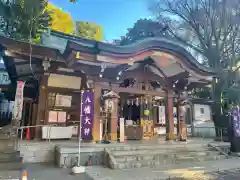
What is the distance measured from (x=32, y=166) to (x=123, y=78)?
5469mm

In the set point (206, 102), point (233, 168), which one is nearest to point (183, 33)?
point (206, 102)

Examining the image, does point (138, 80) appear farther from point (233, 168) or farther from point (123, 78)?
point (233, 168)

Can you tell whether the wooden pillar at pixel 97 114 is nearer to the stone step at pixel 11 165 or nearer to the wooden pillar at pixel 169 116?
the stone step at pixel 11 165

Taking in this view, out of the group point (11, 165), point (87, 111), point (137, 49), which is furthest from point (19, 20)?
point (11, 165)

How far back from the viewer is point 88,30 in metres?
28.1

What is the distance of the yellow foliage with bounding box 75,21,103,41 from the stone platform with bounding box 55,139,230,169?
887 inches

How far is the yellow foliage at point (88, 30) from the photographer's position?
89.7 ft

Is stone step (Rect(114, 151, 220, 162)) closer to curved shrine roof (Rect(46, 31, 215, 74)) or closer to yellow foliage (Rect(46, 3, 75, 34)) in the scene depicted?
curved shrine roof (Rect(46, 31, 215, 74))

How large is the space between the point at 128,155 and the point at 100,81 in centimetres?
353

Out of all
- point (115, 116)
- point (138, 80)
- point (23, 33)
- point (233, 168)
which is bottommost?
point (233, 168)

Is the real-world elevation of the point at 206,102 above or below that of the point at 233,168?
above

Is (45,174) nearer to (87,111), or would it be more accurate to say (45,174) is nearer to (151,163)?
(87,111)

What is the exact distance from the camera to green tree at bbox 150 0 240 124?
1700 centimetres

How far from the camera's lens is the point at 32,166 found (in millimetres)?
6312
